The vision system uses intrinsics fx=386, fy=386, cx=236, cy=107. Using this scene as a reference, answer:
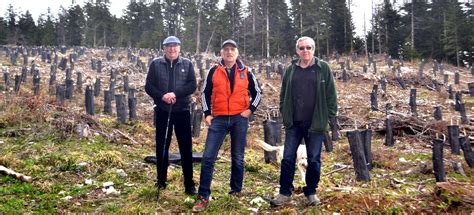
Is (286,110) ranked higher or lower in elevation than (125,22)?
lower

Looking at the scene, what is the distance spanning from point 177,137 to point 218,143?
2.07 feet

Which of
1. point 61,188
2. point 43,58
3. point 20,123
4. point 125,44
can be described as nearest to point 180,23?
point 125,44

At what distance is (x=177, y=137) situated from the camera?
17.1ft

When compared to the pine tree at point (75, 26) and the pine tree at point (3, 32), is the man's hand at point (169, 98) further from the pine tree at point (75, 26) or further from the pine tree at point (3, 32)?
the pine tree at point (75, 26)

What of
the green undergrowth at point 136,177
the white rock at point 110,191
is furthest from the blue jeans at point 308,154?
the white rock at point 110,191

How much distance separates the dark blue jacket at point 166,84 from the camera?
5.07 meters

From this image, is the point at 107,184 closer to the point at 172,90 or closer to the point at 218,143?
the point at 172,90

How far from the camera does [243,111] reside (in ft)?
16.4

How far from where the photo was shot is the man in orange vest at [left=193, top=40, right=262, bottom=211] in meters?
4.89

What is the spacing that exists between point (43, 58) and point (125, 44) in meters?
33.5

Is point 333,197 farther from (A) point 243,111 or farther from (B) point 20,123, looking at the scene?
(B) point 20,123

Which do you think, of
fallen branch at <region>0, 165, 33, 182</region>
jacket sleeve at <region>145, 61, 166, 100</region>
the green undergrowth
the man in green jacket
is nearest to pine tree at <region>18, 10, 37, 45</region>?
the green undergrowth

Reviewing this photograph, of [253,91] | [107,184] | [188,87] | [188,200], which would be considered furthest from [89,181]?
[253,91]

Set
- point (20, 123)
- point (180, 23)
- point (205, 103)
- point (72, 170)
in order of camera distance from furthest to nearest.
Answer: point (180, 23), point (20, 123), point (72, 170), point (205, 103)
